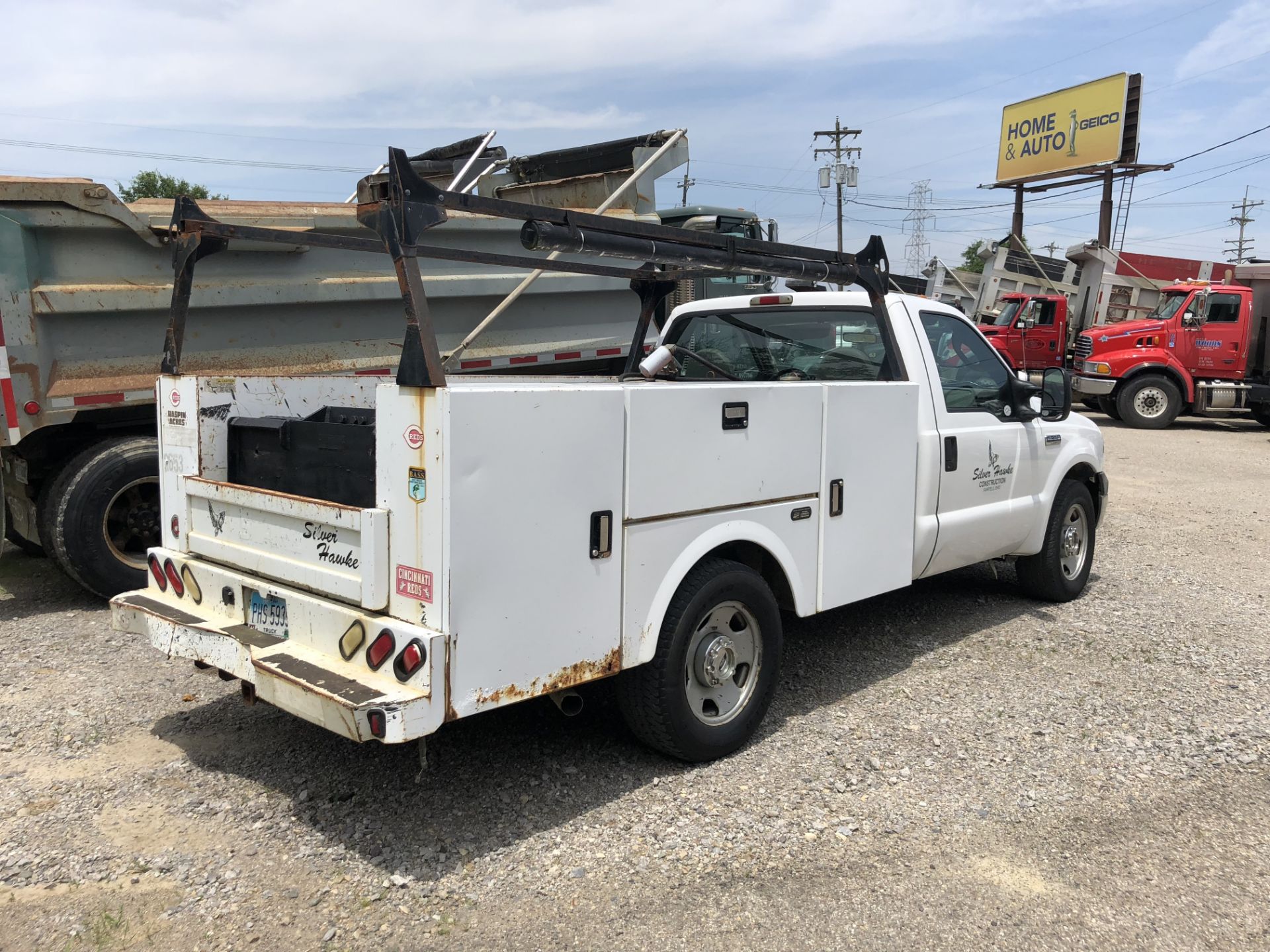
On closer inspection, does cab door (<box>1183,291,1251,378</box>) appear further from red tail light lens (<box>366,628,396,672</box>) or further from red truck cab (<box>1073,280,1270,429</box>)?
red tail light lens (<box>366,628,396,672</box>)

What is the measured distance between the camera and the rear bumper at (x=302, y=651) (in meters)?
2.87

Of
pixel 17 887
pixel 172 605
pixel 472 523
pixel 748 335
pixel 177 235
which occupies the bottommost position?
pixel 17 887

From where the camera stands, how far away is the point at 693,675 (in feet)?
12.4

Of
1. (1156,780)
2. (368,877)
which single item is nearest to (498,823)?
(368,877)

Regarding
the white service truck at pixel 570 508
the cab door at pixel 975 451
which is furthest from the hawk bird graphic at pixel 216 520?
the cab door at pixel 975 451

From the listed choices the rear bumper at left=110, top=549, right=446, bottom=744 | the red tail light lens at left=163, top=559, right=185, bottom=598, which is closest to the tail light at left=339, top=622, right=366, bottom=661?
the rear bumper at left=110, top=549, right=446, bottom=744

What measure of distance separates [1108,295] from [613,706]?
72.0 feet

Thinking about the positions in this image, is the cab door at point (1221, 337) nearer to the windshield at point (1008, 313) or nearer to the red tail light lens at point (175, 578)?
the windshield at point (1008, 313)

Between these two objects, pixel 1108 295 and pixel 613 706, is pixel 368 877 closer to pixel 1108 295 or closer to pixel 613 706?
pixel 613 706

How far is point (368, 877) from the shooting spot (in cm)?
309

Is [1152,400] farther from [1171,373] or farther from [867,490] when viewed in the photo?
[867,490]

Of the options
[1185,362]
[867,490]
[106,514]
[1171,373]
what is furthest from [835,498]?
[1185,362]

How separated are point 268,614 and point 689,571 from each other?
5.07 feet

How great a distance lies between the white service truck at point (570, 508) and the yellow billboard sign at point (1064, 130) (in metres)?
31.8
